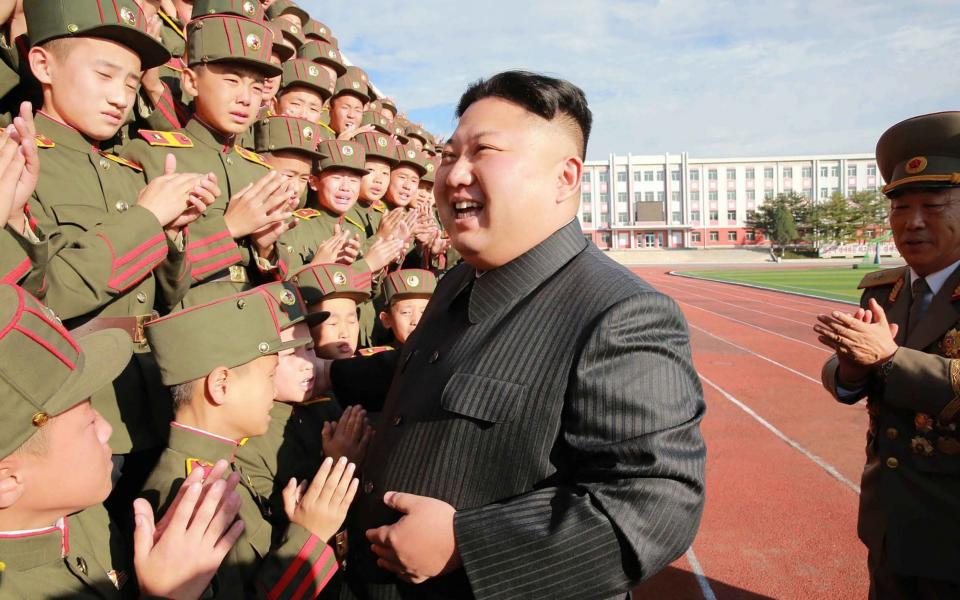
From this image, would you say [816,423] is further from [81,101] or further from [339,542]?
[81,101]

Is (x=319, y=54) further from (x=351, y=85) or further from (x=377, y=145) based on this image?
(x=377, y=145)

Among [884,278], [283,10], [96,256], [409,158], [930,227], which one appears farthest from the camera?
[283,10]

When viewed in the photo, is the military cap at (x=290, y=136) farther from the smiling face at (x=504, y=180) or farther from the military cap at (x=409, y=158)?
the smiling face at (x=504, y=180)

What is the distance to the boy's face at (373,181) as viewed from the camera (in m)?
6.71

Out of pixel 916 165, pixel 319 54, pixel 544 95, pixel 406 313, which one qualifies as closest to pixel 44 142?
pixel 544 95

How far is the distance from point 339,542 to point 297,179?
129 inches

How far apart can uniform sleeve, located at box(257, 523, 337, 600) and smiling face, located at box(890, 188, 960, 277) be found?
9.40 feet

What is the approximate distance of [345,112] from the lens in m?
8.05

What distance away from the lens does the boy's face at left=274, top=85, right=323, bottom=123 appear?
6.05 m

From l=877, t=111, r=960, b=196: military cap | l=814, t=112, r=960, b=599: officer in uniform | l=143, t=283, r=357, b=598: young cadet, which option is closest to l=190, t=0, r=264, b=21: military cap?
l=143, t=283, r=357, b=598: young cadet

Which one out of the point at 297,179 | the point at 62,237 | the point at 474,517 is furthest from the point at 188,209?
the point at 297,179

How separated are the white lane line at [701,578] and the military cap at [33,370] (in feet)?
13.1

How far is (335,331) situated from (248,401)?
1.40m

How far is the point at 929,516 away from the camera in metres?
2.65
